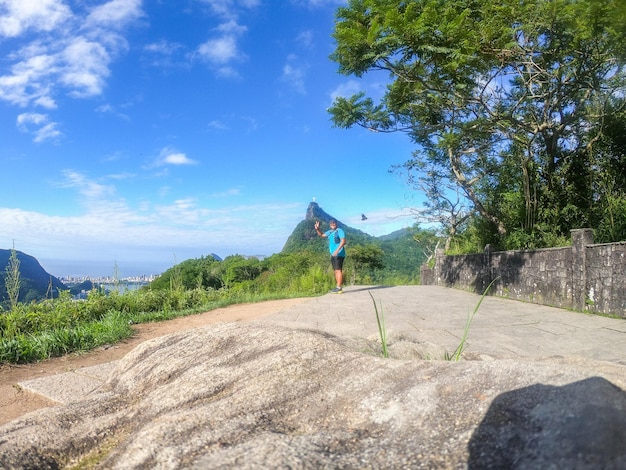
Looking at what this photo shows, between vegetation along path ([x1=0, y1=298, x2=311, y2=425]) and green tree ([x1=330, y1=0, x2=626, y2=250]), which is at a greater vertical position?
green tree ([x1=330, y1=0, x2=626, y2=250])

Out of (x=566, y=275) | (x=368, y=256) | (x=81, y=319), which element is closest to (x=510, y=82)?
(x=566, y=275)

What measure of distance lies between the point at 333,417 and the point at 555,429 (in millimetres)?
603

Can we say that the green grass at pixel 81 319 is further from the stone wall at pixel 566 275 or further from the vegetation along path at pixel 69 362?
the stone wall at pixel 566 275

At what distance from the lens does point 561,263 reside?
7.06 metres

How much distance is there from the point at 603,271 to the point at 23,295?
838 cm

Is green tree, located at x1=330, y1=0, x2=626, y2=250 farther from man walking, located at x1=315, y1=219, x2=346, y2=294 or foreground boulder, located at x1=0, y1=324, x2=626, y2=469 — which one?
foreground boulder, located at x1=0, y1=324, x2=626, y2=469

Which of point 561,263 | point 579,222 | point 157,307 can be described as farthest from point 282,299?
point 579,222

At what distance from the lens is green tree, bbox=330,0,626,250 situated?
659 cm

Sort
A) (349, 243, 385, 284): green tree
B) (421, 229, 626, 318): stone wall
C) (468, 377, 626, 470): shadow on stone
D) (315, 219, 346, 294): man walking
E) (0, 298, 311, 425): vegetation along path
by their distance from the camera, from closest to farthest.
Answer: (468, 377, 626, 470): shadow on stone < (0, 298, 311, 425): vegetation along path < (421, 229, 626, 318): stone wall < (315, 219, 346, 294): man walking < (349, 243, 385, 284): green tree

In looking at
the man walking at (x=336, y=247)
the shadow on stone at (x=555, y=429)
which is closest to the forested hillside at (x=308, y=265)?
the man walking at (x=336, y=247)

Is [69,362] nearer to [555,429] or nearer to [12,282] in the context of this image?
[12,282]

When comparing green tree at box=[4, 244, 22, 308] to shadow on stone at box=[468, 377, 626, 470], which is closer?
shadow on stone at box=[468, 377, 626, 470]

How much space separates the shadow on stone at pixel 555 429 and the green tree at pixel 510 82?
6235mm

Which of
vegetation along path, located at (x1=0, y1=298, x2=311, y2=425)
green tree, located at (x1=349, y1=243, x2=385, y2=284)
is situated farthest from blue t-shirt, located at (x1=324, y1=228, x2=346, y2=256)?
green tree, located at (x1=349, y1=243, x2=385, y2=284)
